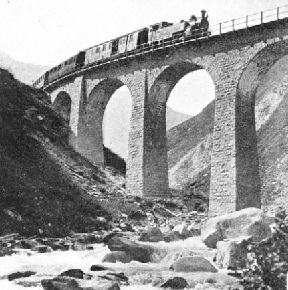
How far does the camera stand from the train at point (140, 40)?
27062 millimetres

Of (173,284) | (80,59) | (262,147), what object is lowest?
(173,284)

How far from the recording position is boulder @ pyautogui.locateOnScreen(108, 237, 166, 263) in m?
11.1

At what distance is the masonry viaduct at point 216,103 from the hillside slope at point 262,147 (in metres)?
4.74

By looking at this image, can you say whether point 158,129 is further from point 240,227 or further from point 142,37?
point 240,227

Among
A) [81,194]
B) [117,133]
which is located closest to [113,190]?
[81,194]

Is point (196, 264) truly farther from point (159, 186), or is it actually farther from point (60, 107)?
point (60, 107)

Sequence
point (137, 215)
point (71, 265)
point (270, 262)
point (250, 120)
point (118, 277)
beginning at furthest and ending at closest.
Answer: point (250, 120), point (137, 215), point (71, 265), point (118, 277), point (270, 262)

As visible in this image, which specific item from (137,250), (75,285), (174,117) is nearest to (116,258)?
(137,250)

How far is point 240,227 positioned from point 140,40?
20697 mm

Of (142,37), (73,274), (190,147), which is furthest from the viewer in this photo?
(190,147)

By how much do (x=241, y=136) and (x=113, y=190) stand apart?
821cm

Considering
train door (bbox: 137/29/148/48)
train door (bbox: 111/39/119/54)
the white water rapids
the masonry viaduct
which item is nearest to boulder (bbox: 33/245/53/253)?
the white water rapids

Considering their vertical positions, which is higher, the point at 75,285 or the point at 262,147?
the point at 262,147

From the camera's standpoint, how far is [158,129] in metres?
27.7
